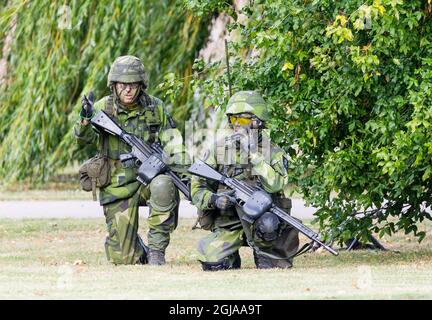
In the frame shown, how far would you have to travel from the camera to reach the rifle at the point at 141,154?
35.9ft

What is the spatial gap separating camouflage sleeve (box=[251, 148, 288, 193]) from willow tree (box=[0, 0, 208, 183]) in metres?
5.49

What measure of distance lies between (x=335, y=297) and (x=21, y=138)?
849 centimetres

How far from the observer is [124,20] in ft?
51.5

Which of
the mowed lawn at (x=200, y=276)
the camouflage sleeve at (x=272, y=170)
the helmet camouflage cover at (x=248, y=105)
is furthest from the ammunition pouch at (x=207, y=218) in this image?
the helmet camouflage cover at (x=248, y=105)

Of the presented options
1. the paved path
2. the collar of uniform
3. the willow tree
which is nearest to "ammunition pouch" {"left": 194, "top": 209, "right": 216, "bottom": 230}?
the collar of uniform

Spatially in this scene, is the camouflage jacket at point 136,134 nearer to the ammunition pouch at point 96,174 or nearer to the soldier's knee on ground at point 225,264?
the ammunition pouch at point 96,174

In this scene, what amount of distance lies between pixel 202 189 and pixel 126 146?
1.09 meters

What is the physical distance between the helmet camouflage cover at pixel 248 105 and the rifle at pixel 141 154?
890 mm

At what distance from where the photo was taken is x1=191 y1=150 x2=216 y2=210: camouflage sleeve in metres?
10.4

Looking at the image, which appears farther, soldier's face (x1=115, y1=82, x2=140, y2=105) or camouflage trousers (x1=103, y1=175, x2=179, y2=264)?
soldier's face (x1=115, y1=82, x2=140, y2=105)

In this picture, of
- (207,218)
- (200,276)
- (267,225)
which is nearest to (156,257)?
(207,218)

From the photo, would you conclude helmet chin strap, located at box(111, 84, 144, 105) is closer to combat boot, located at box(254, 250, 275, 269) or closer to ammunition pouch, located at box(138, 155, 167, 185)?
ammunition pouch, located at box(138, 155, 167, 185)

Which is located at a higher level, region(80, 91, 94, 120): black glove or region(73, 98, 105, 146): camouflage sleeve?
region(80, 91, 94, 120): black glove

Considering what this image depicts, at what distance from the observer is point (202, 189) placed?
10453mm
